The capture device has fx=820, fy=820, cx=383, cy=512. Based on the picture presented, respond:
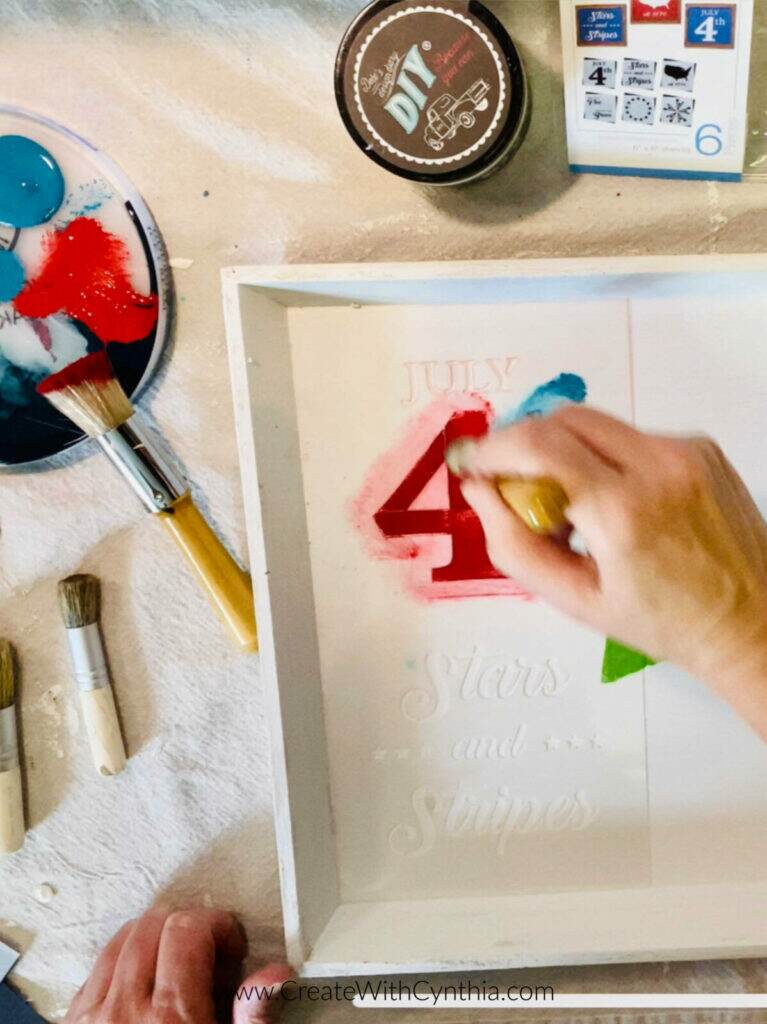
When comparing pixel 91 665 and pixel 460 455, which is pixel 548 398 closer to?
pixel 460 455

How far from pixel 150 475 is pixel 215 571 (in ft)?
0.29

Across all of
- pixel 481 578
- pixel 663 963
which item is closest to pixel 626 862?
pixel 663 963

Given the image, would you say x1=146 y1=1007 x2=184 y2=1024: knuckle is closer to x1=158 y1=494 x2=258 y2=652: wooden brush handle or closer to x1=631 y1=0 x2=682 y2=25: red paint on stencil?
x1=158 y1=494 x2=258 y2=652: wooden brush handle

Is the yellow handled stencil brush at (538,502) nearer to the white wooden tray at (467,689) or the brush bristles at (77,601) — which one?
the white wooden tray at (467,689)

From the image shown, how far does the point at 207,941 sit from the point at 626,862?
34 cm

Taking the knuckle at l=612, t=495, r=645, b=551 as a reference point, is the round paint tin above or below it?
above

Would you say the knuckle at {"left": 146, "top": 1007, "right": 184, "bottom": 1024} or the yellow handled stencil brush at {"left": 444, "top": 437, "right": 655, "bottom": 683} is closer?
the yellow handled stencil brush at {"left": 444, "top": 437, "right": 655, "bottom": 683}

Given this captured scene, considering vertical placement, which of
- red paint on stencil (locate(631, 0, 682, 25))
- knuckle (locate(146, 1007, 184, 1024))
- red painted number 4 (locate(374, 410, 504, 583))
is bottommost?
knuckle (locate(146, 1007, 184, 1024))

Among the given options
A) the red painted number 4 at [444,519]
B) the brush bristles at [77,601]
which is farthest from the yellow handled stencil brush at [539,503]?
the brush bristles at [77,601]

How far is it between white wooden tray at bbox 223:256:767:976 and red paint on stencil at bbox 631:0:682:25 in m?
0.19

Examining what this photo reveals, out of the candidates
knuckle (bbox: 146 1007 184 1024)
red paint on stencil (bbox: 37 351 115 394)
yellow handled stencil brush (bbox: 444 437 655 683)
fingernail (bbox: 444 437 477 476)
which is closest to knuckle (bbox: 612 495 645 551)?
yellow handled stencil brush (bbox: 444 437 655 683)

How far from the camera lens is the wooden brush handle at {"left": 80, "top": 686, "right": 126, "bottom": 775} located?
662 mm

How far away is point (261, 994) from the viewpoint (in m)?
0.63

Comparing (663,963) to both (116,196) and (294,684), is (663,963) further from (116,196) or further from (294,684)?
(116,196)
